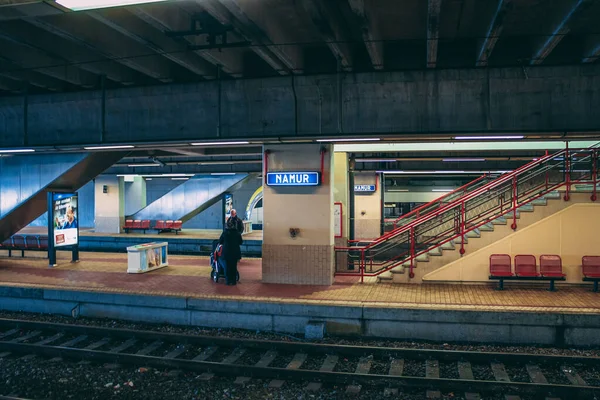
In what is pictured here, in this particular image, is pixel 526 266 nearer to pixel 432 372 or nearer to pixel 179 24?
pixel 432 372

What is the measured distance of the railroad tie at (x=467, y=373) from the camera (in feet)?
19.8

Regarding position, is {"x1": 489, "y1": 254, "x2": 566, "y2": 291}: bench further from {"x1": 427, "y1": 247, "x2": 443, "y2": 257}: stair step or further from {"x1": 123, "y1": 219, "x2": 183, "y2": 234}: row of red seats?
{"x1": 123, "y1": 219, "x2": 183, "y2": 234}: row of red seats

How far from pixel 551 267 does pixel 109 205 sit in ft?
74.3

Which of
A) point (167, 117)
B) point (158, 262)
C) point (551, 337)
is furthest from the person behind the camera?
point (158, 262)

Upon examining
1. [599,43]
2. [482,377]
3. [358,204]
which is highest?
[599,43]

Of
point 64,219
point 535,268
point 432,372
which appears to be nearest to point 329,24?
point 432,372

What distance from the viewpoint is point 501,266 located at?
10.2 meters

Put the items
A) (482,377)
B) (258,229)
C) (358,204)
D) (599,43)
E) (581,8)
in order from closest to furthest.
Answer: (581,8) → (482,377) → (599,43) → (358,204) → (258,229)

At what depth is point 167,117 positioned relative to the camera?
10.2 metres

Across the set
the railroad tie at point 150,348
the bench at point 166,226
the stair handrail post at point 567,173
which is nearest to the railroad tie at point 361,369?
the railroad tie at point 150,348

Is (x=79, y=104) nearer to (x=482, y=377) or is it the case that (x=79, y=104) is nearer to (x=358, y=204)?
(x=482, y=377)

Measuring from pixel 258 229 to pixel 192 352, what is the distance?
22.1 metres

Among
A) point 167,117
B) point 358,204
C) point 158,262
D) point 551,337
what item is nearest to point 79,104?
point 167,117

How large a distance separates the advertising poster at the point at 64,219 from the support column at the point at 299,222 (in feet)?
21.9
